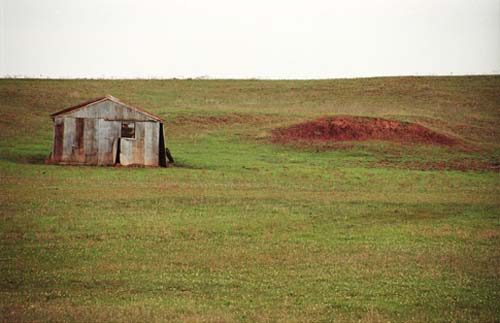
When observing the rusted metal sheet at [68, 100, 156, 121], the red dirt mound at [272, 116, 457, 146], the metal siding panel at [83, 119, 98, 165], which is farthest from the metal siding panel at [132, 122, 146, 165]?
the red dirt mound at [272, 116, 457, 146]

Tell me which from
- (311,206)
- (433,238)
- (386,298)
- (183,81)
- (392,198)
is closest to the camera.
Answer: (386,298)

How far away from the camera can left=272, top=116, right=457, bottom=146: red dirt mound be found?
5247 cm

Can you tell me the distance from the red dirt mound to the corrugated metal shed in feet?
40.7

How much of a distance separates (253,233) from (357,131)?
111 feet

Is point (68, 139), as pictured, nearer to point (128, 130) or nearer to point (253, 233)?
point (128, 130)

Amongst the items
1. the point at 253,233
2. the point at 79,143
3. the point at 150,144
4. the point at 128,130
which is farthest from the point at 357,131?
the point at 253,233

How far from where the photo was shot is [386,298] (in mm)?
13727

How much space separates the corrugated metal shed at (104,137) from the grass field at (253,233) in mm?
1954

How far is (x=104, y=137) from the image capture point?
138 feet

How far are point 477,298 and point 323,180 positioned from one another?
22437 millimetres

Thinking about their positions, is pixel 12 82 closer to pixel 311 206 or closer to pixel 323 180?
pixel 323 180

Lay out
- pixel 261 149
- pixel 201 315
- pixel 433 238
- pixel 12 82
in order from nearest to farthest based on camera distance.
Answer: pixel 201 315 < pixel 433 238 < pixel 261 149 < pixel 12 82

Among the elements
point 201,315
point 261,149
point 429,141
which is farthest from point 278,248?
point 429,141

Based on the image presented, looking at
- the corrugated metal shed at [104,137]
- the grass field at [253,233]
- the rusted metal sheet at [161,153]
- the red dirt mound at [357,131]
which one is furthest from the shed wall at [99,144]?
the red dirt mound at [357,131]
